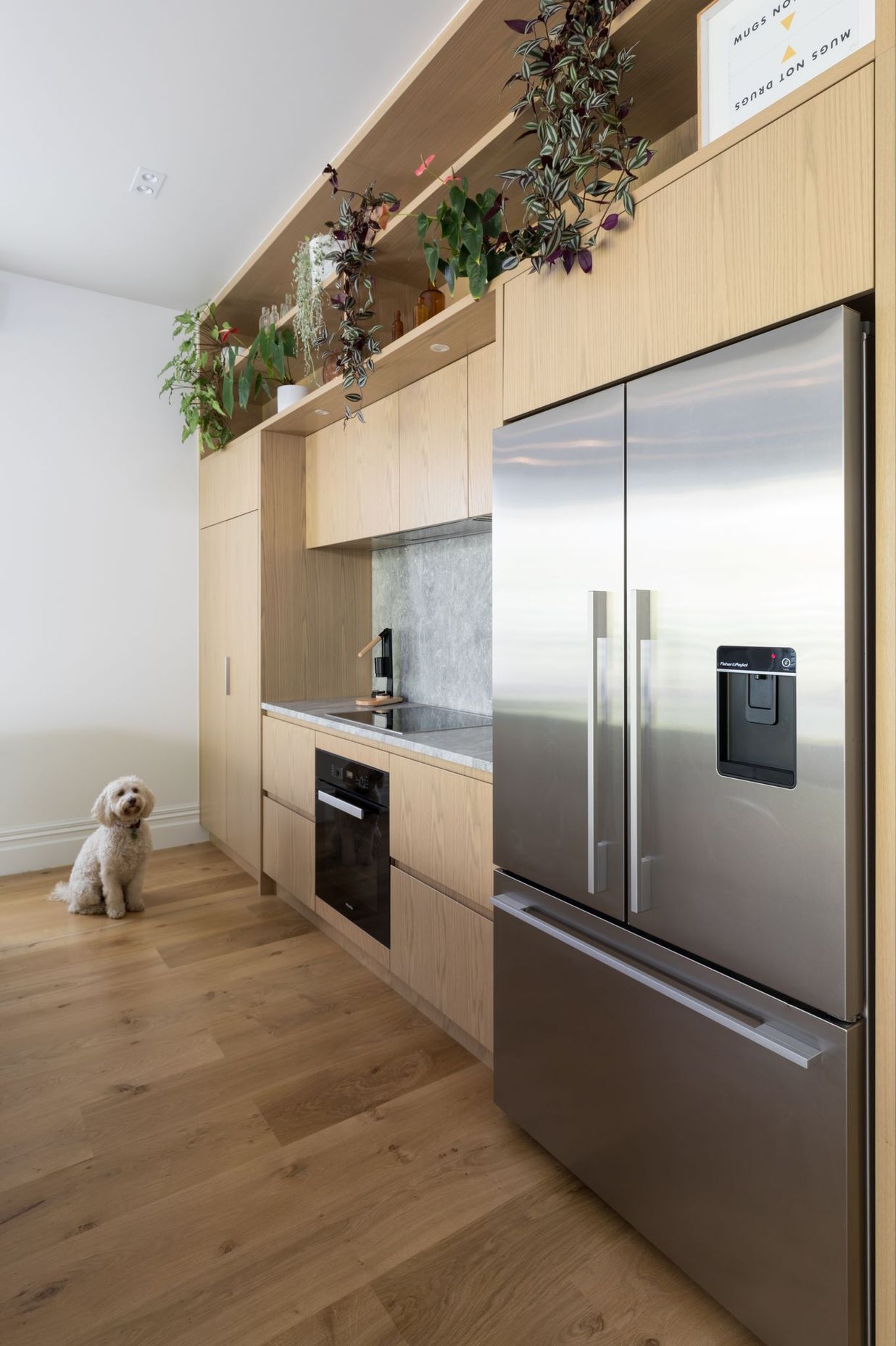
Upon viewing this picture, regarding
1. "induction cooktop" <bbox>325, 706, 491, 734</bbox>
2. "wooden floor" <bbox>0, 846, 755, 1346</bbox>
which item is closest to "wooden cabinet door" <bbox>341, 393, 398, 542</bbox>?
"induction cooktop" <bbox>325, 706, 491, 734</bbox>

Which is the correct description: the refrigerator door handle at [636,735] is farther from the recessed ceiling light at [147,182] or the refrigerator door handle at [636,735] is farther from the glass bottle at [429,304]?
the recessed ceiling light at [147,182]

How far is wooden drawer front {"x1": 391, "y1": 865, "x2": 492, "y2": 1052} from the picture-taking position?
2004 millimetres

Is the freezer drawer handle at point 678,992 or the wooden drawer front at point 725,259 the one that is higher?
the wooden drawer front at point 725,259

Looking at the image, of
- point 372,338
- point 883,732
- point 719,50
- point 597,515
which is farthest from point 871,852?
point 372,338

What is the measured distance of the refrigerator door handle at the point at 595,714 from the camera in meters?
1.47

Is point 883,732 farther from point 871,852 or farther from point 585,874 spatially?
point 585,874

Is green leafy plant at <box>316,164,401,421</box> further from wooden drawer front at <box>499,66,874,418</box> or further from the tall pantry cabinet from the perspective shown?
the tall pantry cabinet

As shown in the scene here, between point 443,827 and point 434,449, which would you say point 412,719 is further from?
point 434,449

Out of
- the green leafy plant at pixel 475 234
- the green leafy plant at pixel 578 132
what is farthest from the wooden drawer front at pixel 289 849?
the green leafy plant at pixel 578 132

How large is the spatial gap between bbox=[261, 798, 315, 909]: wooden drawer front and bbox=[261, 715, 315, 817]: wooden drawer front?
7 cm

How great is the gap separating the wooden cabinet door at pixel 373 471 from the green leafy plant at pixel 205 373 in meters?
0.87

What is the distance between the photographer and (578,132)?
1.43 metres

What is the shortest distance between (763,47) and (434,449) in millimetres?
1436

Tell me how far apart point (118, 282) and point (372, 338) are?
6.98ft
